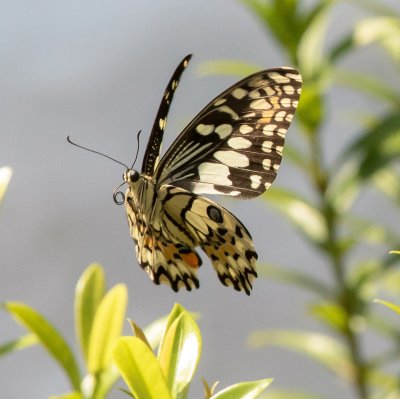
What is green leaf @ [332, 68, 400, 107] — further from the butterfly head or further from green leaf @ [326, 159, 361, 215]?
the butterfly head

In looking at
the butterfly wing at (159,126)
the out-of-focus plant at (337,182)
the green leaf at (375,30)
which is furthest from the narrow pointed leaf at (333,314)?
the butterfly wing at (159,126)

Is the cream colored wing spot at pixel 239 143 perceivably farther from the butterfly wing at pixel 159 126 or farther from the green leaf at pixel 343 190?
the green leaf at pixel 343 190

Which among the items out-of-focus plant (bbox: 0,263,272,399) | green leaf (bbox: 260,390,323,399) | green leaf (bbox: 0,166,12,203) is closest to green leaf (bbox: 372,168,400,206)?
green leaf (bbox: 260,390,323,399)

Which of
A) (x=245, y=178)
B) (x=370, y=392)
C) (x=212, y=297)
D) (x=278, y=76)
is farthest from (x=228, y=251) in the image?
(x=212, y=297)

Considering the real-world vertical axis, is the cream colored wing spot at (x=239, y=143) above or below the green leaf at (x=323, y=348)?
above

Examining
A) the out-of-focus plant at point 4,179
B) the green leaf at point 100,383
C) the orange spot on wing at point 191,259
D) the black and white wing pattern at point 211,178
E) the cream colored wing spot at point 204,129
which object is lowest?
the green leaf at point 100,383

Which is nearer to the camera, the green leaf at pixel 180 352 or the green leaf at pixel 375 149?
the green leaf at pixel 180 352

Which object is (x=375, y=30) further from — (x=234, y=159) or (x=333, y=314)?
(x=234, y=159)
